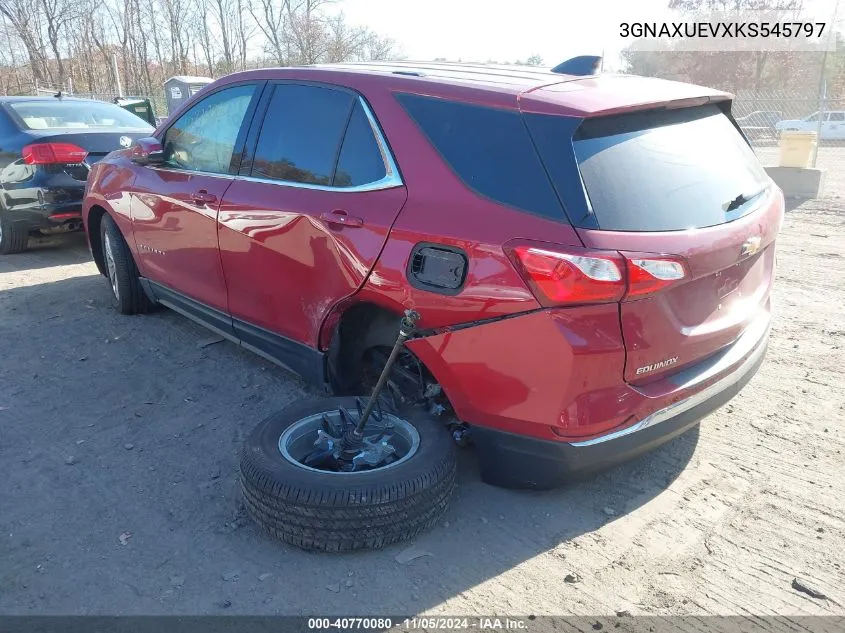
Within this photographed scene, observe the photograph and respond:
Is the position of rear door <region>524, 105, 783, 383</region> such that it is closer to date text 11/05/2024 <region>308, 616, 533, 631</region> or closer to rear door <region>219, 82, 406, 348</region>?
rear door <region>219, 82, 406, 348</region>

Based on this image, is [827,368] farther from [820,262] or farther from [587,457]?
[820,262]

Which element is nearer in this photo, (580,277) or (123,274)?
(580,277)

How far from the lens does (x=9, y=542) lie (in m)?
2.85

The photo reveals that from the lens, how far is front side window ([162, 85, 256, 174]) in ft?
13.4

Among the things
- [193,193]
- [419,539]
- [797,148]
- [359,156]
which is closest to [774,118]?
[797,148]

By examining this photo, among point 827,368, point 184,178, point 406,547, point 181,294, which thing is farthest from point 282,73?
point 827,368

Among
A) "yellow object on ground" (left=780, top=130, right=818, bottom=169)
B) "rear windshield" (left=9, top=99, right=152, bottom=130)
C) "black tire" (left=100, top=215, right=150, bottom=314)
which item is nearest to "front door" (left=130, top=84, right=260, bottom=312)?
"black tire" (left=100, top=215, right=150, bottom=314)

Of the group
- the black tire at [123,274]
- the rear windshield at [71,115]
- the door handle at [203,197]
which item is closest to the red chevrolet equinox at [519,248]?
the door handle at [203,197]

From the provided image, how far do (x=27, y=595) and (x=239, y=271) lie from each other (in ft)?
6.32

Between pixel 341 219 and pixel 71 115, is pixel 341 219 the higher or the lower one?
the lower one

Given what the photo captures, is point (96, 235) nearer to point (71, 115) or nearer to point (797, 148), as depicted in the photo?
point (71, 115)

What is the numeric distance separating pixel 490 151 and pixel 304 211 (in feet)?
3.45

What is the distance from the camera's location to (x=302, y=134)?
361 centimetres

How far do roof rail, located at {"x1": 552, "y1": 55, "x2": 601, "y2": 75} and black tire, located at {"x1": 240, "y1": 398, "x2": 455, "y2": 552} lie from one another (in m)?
1.95
